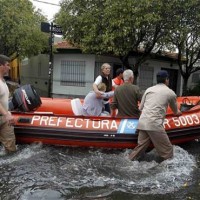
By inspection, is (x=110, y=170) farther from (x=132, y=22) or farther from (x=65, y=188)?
(x=132, y=22)

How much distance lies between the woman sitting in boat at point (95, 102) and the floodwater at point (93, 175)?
2.70 feet

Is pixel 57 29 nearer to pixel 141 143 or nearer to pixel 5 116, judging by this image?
pixel 5 116

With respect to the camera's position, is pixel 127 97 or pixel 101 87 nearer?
pixel 127 97

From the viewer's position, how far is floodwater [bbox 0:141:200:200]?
17.4 ft

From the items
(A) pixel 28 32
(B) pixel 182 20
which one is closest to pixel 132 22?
(B) pixel 182 20

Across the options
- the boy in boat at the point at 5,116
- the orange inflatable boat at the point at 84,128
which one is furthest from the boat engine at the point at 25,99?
the boy in boat at the point at 5,116

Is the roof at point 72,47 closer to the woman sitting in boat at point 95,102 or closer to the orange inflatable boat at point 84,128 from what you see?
the woman sitting in boat at point 95,102

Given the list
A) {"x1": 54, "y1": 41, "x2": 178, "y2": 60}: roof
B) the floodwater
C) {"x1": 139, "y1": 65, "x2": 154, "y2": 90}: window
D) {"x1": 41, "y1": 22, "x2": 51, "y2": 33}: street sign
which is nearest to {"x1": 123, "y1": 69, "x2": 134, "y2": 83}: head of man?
the floodwater

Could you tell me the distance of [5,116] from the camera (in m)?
6.43

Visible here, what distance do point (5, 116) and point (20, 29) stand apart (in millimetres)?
14742

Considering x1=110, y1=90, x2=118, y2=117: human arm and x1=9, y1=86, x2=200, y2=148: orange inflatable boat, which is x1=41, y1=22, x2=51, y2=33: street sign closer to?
x1=9, y1=86, x2=200, y2=148: orange inflatable boat

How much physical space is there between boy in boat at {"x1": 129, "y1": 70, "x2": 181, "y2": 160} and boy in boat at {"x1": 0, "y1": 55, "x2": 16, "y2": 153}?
7.31ft

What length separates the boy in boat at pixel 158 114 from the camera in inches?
250

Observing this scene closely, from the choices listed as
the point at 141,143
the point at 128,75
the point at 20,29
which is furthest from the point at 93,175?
the point at 20,29
